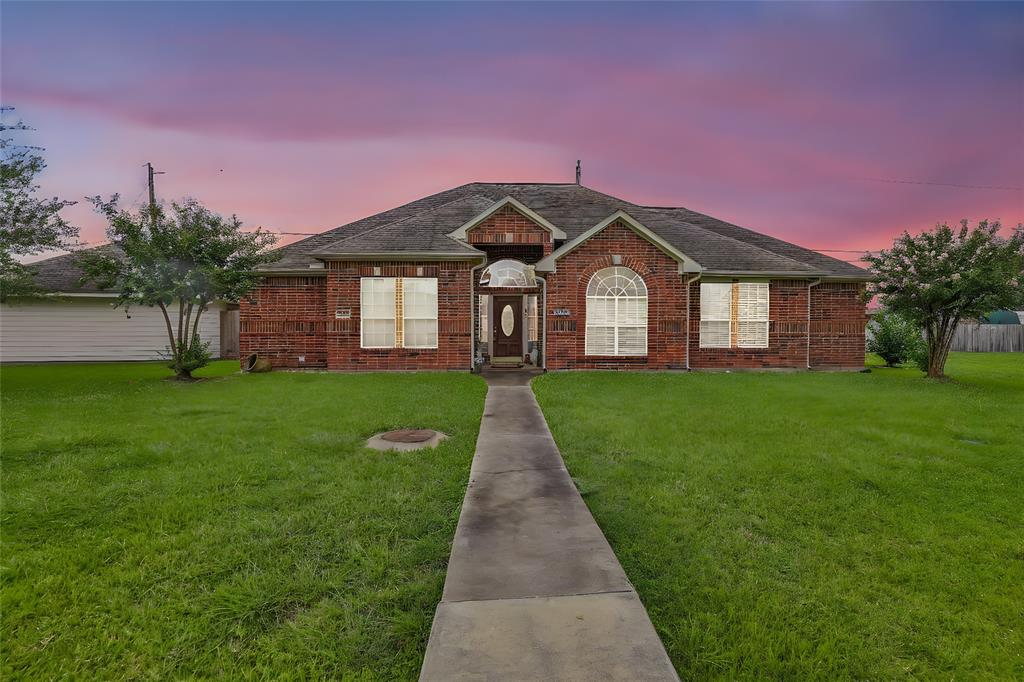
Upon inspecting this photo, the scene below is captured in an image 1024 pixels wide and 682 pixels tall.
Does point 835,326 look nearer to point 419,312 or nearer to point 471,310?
point 471,310

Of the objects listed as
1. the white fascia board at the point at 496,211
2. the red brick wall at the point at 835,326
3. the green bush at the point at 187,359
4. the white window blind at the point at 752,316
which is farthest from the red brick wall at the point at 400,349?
the red brick wall at the point at 835,326

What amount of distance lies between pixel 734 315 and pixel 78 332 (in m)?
25.2

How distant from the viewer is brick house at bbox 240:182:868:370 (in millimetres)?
14383

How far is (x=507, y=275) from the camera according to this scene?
16.8m

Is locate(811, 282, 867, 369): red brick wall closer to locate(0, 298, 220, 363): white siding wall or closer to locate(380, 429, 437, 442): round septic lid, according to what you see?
locate(380, 429, 437, 442): round septic lid

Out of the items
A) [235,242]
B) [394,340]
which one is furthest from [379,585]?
[235,242]

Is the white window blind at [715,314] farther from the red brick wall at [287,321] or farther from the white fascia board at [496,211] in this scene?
the red brick wall at [287,321]

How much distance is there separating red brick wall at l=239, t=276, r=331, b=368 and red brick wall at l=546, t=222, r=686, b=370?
7.37 m

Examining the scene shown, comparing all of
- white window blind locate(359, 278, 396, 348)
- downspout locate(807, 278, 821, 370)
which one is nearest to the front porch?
white window blind locate(359, 278, 396, 348)

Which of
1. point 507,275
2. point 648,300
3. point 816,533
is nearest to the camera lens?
point 816,533

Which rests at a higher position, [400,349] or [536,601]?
[400,349]

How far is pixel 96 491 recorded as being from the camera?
4453mm

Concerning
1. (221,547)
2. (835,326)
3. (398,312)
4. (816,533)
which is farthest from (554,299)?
(221,547)

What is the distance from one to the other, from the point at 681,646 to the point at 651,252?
13276mm
